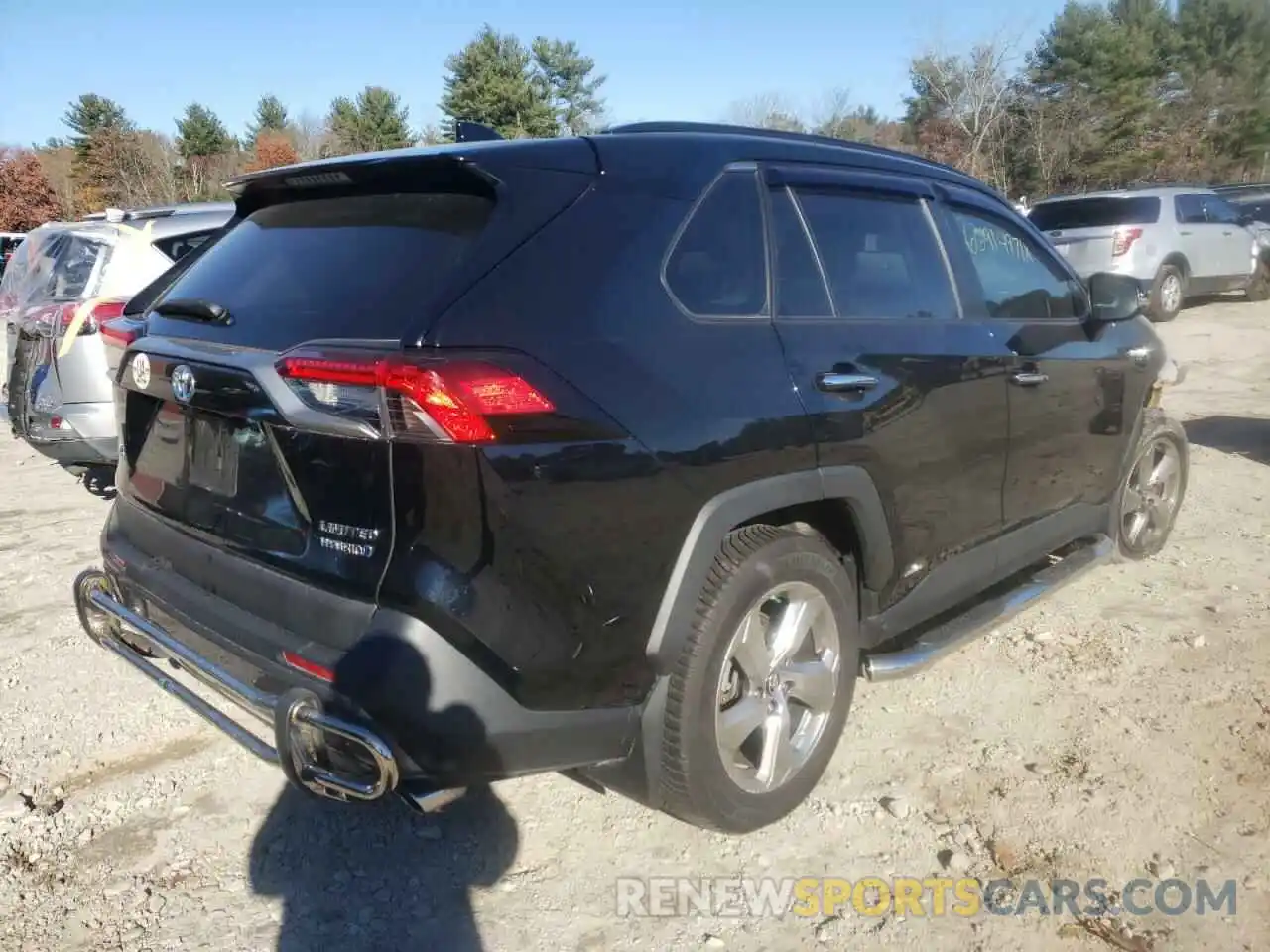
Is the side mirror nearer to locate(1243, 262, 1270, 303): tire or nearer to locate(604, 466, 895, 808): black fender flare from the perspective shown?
locate(604, 466, 895, 808): black fender flare

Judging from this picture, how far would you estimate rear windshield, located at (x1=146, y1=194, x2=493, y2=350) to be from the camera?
2262mm

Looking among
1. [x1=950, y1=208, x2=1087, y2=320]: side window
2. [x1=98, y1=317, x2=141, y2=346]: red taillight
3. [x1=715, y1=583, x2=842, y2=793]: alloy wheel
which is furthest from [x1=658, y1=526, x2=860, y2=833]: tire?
[x1=98, y1=317, x2=141, y2=346]: red taillight

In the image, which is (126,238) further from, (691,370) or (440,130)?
(440,130)

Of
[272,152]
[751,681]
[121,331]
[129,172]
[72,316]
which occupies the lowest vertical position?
[751,681]

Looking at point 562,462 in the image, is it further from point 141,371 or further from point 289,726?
point 141,371

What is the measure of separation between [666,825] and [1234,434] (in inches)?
261

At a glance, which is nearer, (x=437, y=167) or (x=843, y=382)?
(x=437, y=167)

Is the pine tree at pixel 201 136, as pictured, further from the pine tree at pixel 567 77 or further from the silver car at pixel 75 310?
→ the silver car at pixel 75 310

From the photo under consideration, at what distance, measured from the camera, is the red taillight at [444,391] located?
205 centimetres

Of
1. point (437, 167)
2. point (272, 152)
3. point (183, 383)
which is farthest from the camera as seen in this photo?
point (272, 152)

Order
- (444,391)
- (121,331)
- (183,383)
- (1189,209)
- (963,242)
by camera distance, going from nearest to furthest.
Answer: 1. (444,391)
2. (183,383)
3. (121,331)
4. (963,242)
5. (1189,209)

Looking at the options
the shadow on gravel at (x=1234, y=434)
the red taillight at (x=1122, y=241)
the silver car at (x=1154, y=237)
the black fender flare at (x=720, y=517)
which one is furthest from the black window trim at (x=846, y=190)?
the red taillight at (x=1122, y=241)

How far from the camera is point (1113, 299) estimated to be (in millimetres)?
4176

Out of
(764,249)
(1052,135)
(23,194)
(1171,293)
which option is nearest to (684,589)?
(764,249)
